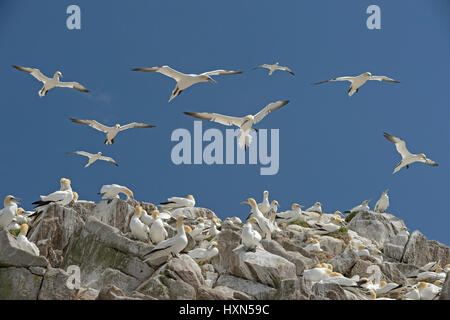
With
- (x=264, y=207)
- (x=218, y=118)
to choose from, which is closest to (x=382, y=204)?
(x=264, y=207)

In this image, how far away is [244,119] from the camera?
2050cm

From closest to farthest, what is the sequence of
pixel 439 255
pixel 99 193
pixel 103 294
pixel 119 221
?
pixel 103 294 → pixel 119 221 → pixel 99 193 → pixel 439 255

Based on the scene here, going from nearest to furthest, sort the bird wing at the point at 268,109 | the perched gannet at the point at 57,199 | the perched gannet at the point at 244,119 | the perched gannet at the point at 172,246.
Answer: the perched gannet at the point at 172,246 → the perched gannet at the point at 57,199 → the bird wing at the point at 268,109 → the perched gannet at the point at 244,119

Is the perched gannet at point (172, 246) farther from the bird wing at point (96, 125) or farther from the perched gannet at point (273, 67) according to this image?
the perched gannet at point (273, 67)

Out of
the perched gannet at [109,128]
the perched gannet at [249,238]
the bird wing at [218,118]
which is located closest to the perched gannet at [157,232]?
the perched gannet at [249,238]

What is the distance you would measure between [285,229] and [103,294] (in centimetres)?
1434

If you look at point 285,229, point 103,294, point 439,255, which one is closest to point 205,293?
point 103,294

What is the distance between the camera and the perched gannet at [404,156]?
1009 inches

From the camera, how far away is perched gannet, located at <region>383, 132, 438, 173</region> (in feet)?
84.1

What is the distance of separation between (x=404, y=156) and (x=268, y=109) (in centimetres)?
857
